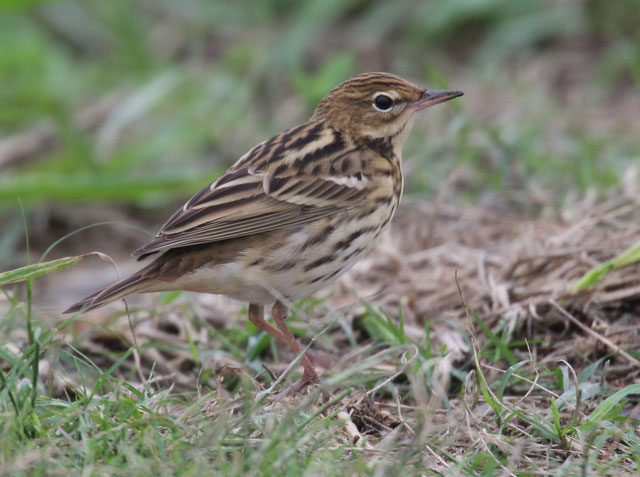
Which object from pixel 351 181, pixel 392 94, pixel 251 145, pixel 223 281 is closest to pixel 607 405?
pixel 351 181

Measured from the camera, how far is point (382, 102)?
5.38 m

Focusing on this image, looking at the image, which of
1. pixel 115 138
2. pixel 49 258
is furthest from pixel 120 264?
pixel 115 138

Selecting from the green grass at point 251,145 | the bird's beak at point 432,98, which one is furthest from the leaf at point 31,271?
the bird's beak at point 432,98

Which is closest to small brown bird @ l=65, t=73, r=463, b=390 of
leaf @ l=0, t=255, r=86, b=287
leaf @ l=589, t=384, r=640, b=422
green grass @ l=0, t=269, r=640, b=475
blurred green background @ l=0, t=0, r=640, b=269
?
leaf @ l=0, t=255, r=86, b=287

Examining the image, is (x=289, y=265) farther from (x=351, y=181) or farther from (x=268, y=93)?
(x=268, y=93)

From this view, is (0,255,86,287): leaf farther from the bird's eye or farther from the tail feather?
the bird's eye

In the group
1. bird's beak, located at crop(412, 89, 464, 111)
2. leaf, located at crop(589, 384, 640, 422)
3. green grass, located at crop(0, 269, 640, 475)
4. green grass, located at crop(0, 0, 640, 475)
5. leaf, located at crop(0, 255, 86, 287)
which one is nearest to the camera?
green grass, located at crop(0, 269, 640, 475)

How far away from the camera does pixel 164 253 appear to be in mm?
4758

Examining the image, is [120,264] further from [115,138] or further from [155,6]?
[155,6]

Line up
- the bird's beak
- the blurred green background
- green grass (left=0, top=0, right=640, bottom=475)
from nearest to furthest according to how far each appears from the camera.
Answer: green grass (left=0, top=0, right=640, bottom=475) → the bird's beak → the blurred green background

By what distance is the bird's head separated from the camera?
5.37 metres

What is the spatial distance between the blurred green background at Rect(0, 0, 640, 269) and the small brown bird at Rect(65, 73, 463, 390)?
3.90ft

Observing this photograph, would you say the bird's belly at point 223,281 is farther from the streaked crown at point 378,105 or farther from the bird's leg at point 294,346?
the streaked crown at point 378,105

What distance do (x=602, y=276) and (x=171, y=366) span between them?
2.37 metres
